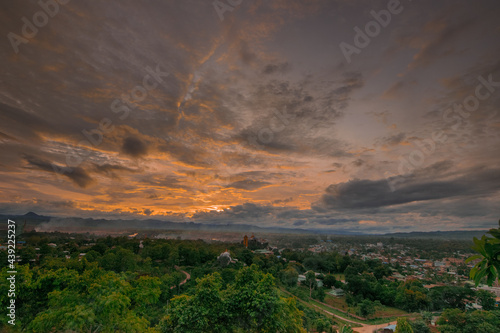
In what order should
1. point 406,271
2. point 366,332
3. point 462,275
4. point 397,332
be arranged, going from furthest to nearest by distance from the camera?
point 406,271 → point 462,275 → point 366,332 → point 397,332

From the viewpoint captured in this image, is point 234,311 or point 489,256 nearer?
point 489,256

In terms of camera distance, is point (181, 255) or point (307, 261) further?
point (307, 261)

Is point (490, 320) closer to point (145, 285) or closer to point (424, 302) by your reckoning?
point (424, 302)

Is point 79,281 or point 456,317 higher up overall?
point 79,281

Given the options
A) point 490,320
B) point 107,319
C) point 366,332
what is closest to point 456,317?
point 490,320

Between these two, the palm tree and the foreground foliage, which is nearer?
the palm tree

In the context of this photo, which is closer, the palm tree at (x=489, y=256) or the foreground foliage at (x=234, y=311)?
the palm tree at (x=489, y=256)

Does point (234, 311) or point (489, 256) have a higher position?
point (489, 256)

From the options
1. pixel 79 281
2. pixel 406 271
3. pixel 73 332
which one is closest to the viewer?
pixel 73 332

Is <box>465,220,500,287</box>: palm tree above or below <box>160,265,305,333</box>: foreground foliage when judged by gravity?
above

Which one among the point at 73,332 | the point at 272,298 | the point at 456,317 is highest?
the point at 272,298

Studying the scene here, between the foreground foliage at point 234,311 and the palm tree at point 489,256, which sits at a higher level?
the palm tree at point 489,256
